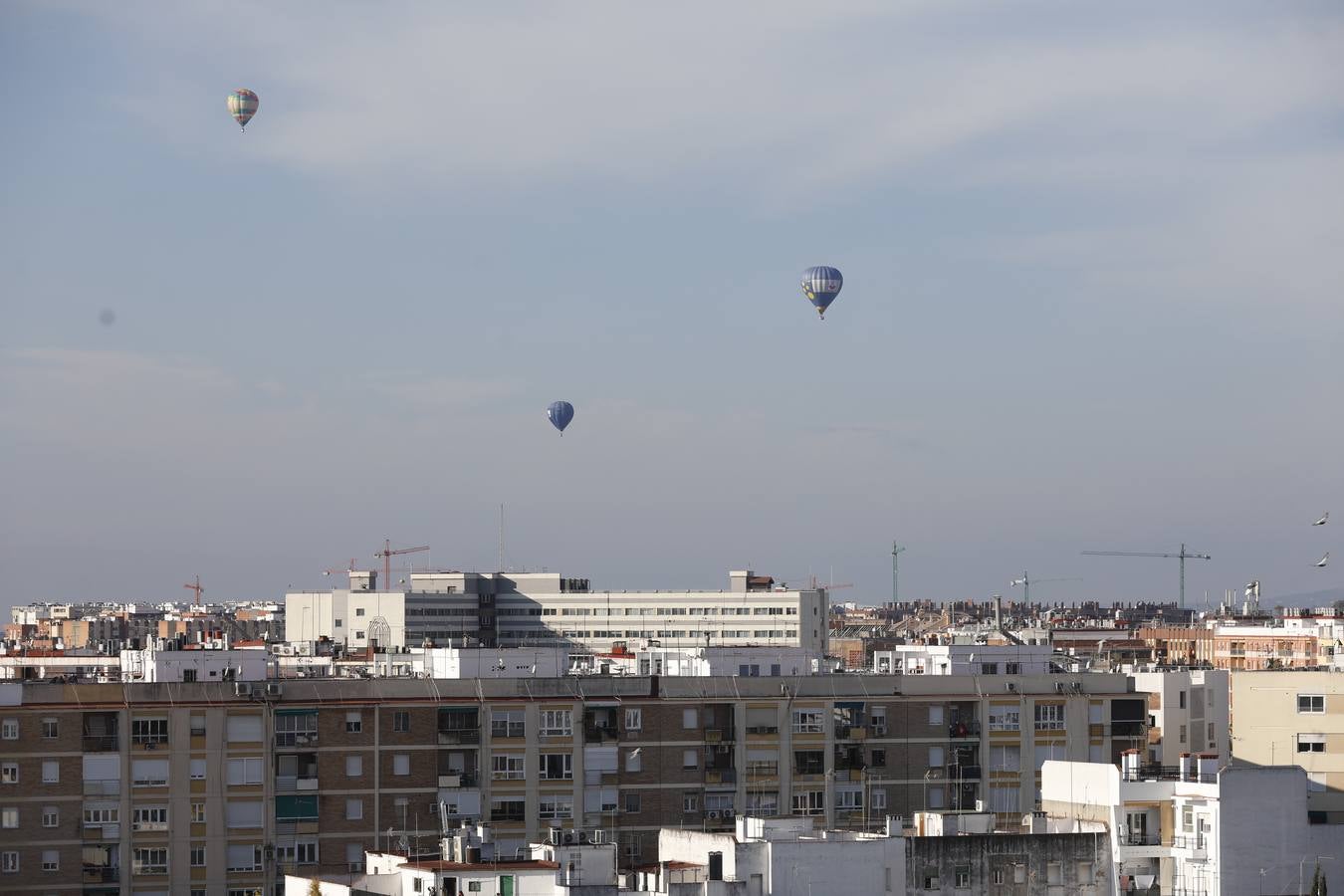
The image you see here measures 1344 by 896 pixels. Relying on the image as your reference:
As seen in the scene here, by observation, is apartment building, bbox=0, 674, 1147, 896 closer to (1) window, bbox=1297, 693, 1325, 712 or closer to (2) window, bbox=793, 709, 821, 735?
(2) window, bbox=793, 709, 821, 735

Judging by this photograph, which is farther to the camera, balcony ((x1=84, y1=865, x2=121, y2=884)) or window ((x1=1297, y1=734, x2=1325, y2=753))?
window ((x1=1297, y1=734, x2=1325, y2=753))

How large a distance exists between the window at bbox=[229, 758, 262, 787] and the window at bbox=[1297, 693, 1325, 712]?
1658 inches

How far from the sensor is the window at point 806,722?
312ft

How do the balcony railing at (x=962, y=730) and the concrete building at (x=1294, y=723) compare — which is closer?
the concrete building at (x=1294, y=723)

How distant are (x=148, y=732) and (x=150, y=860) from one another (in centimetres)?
457

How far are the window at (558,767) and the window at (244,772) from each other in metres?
11.1

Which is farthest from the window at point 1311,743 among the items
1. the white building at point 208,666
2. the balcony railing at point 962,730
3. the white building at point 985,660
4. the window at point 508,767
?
the white building at point 208,666

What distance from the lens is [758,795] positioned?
93500 mm

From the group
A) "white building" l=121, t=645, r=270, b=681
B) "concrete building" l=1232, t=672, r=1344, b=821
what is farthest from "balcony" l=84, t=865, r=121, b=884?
"concrete building" l=1232, t=672, r=1344, b=821

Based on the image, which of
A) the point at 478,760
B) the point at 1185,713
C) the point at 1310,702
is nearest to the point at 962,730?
the point at 1310,702

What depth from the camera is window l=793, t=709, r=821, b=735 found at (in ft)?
312

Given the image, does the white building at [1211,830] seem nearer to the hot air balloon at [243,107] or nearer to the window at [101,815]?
the window at [101,815]

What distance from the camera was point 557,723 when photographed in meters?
92.0

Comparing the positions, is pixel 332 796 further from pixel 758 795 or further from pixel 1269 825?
Result: pixel 1269 825
